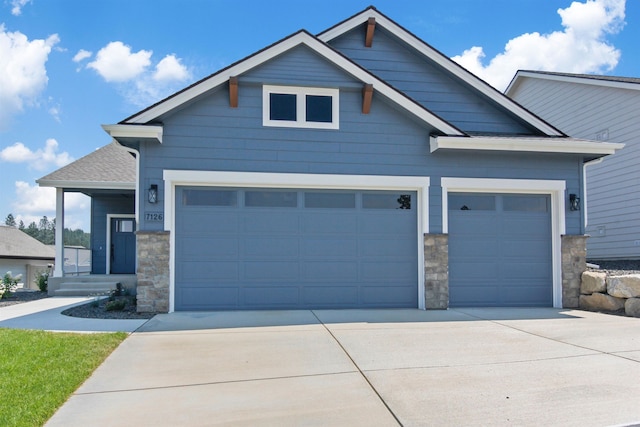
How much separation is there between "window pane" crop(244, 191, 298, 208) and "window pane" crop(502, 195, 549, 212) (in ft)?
14.9

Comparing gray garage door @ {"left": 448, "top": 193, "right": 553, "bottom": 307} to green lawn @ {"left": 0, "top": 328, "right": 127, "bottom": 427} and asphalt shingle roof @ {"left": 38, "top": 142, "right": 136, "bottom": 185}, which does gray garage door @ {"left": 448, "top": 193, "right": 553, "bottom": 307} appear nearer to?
green lawn @ {"left": 0, "top": 328, "right": 127, "bottom": 427}

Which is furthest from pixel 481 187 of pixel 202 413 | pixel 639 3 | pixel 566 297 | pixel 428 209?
pixel 639 3

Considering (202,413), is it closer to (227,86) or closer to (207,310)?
(207,310)

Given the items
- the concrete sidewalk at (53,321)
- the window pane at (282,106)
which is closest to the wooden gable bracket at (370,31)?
the window pane at (282,106)

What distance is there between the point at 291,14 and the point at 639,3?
33.8 ft

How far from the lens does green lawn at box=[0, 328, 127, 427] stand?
3812 millimetres

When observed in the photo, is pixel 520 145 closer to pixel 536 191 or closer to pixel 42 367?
pixel 536 191

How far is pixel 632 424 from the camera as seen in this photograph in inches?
138

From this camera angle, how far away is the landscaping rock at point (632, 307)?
27.8ft

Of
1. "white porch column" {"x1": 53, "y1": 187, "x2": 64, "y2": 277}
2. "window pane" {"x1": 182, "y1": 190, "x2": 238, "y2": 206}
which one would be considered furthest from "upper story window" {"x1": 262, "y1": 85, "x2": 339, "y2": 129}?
"white porch column" {"x1": 53, "y1": 187, "x2": 64, "y2": 277}

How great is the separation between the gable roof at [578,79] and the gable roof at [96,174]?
1462 centimetres

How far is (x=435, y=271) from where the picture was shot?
9273 millimetres

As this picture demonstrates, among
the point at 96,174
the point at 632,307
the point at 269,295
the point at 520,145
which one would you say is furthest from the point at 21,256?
the point at 632,307

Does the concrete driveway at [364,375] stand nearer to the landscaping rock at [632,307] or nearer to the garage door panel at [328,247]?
the landscaping rock at [632,307]
